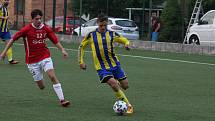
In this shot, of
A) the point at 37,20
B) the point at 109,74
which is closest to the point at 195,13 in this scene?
the point at 37,20

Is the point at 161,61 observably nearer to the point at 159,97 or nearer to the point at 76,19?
the point at 159,97

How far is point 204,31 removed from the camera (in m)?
29.8

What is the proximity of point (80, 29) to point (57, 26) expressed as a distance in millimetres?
3143

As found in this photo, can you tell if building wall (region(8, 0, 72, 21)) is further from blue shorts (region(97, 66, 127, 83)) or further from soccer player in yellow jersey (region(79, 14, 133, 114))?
blue shorts (region(97, 66, 127, 83))

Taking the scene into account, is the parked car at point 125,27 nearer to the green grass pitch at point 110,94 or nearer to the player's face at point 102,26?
the green grass pitch at point 110,94

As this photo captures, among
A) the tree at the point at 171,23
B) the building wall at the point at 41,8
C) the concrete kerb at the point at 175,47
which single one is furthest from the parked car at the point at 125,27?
the building wall at the point at 41,8

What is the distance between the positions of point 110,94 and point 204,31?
639 inches

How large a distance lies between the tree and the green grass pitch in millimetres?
10224

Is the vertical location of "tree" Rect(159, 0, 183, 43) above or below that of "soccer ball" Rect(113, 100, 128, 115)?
above

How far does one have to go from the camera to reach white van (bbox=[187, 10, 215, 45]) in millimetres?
29453

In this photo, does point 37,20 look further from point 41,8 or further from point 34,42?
point 41,8

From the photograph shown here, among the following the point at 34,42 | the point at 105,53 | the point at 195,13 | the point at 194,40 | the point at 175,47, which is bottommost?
the point at 175,47

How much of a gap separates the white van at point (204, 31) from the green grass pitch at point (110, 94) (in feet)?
22.0

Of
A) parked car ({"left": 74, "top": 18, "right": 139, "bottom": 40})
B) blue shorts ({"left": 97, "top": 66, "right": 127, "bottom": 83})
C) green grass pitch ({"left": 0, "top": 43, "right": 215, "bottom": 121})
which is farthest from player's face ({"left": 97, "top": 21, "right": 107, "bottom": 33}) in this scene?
parked car ({"left": 74, "top": 18, "right": 139, "bottom": 40})
